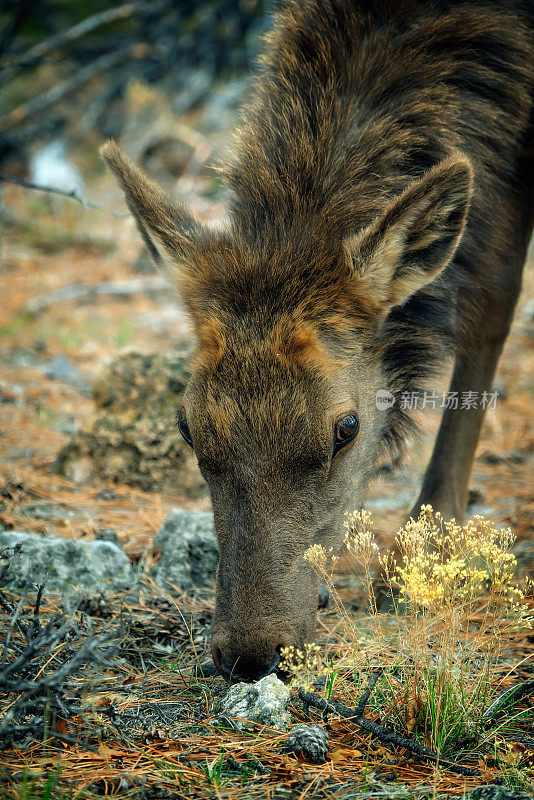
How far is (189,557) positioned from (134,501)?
1257 mm

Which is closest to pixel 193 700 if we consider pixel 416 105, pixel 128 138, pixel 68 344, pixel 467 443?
pixel 467 443

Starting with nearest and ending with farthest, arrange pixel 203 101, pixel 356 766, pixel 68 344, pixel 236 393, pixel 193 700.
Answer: pixel 356 766, pixel 193 700, pixel 236 393, pixel 68 344, pixel 203 101

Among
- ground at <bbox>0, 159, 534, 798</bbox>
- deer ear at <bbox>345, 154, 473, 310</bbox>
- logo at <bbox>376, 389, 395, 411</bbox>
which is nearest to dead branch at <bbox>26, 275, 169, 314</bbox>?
ground at <bbox>0, 159, 534, 798</bbox>

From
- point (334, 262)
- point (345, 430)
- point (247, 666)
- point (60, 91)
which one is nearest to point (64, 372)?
point (334, 262)

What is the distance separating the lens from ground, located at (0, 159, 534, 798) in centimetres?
264

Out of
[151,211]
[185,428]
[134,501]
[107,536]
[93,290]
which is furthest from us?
[93,290]

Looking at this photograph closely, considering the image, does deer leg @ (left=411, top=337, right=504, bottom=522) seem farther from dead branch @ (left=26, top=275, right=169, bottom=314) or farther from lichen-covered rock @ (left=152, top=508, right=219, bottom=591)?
dead branch @ (left=26, top=275, right=169, bottom=314)

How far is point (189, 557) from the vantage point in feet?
14.4

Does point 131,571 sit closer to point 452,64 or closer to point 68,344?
point 452,64

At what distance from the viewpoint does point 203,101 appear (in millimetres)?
16062

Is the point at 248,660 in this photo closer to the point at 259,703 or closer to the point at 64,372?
the point at 259,703

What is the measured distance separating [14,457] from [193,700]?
337 centimetres

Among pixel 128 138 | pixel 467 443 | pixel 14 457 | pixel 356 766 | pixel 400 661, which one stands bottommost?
pixel 356 766

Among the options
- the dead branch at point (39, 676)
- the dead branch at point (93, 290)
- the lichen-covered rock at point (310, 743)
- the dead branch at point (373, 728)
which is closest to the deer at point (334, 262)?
the dead branch at point (373, 728)
